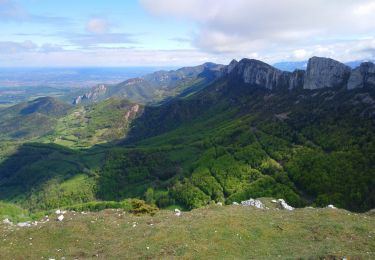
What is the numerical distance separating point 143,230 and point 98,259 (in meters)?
11.4

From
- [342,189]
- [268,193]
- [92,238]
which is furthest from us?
[268,193]

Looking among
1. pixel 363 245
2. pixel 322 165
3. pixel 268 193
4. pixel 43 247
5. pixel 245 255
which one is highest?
pixel 363 245

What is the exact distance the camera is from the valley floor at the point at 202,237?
48.4m

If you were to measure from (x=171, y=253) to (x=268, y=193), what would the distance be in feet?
432

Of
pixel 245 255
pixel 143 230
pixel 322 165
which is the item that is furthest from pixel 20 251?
pixel 322 165

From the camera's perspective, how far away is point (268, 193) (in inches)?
6836

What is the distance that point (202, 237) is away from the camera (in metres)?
54.7

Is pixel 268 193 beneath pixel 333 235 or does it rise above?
beneath

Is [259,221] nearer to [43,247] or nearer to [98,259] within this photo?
[98,259]

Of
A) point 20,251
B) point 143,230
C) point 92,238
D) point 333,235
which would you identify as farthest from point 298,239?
point 20,251

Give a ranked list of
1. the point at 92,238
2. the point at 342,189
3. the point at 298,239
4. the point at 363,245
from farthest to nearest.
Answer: the point at 342,189, the point at 92,238, the point at 298,239, the point at 363,245

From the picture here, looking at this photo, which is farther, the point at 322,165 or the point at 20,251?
the point at 322,165

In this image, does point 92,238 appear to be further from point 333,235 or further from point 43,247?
point 333,235

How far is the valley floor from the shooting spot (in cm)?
4841
